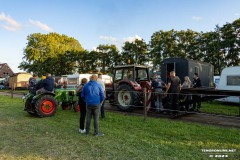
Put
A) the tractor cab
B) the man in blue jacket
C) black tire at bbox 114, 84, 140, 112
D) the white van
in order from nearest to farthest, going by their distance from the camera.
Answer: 1. the man in blue jacket
2. black tire at bbox 114, 84, 140, 112
3. the tractor cab
4. the white van

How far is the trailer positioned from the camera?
48.5 feet

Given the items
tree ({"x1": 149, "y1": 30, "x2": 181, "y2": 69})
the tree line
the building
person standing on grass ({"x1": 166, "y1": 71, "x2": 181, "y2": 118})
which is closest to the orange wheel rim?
person standing on grass ({"x1": 166, "y1": 71, "x2": 181, "y2": 118})

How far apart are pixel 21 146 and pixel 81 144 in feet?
4.40

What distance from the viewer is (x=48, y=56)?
155 ft

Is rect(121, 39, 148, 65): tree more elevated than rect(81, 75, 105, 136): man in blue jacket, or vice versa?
rect(121, 39, 148, 65): tree

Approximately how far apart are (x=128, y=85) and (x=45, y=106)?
12.4ft

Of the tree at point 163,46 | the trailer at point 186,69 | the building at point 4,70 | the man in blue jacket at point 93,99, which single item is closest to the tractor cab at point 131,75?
the trailer at point 186,69

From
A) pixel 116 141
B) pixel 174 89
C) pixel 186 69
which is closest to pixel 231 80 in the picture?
pixel 186 69

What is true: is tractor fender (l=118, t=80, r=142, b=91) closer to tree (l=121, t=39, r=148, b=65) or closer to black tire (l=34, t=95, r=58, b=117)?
black tire (l=34, t=95, r=58, b=117)

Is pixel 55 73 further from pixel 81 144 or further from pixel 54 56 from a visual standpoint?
pixel 81 144

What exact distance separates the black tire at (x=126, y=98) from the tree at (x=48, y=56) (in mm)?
36694

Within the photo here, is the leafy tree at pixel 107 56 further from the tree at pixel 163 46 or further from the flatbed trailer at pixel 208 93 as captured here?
the flatbed trailer at pixel 208 93

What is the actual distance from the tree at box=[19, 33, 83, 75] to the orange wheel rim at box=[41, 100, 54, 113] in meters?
37.9

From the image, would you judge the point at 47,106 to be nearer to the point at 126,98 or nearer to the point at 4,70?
the point at 126,98
